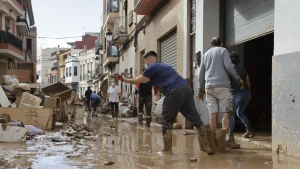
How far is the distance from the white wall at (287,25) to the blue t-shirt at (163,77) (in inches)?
57.1

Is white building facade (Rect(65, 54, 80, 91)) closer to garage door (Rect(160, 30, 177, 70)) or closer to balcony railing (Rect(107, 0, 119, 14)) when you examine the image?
→ balcony railing (Rect(107, 0, 119, 14))

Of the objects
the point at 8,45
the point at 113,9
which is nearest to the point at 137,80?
the point at 8,45

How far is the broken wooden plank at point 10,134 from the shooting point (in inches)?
285

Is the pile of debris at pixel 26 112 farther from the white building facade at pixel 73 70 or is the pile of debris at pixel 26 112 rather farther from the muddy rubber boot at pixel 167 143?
the white building facade at pixel 73 70

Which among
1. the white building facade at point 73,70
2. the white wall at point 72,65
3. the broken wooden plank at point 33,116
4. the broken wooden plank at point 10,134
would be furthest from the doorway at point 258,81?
the white wall at point 72,65

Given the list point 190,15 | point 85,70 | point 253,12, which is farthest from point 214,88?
point 85,70

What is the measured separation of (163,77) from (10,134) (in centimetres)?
288

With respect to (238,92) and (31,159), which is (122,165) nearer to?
(31,159)

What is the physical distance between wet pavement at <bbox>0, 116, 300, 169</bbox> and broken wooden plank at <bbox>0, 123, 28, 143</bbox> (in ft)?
0.61

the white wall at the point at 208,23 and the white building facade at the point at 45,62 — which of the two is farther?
the white building facade at the point at 45,62

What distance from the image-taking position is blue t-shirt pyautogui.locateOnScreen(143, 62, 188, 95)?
6180 millimetres

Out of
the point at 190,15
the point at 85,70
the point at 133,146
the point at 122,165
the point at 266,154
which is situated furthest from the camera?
the point at 85,70

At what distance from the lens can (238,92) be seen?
7.51m

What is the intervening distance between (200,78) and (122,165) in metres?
2.38
